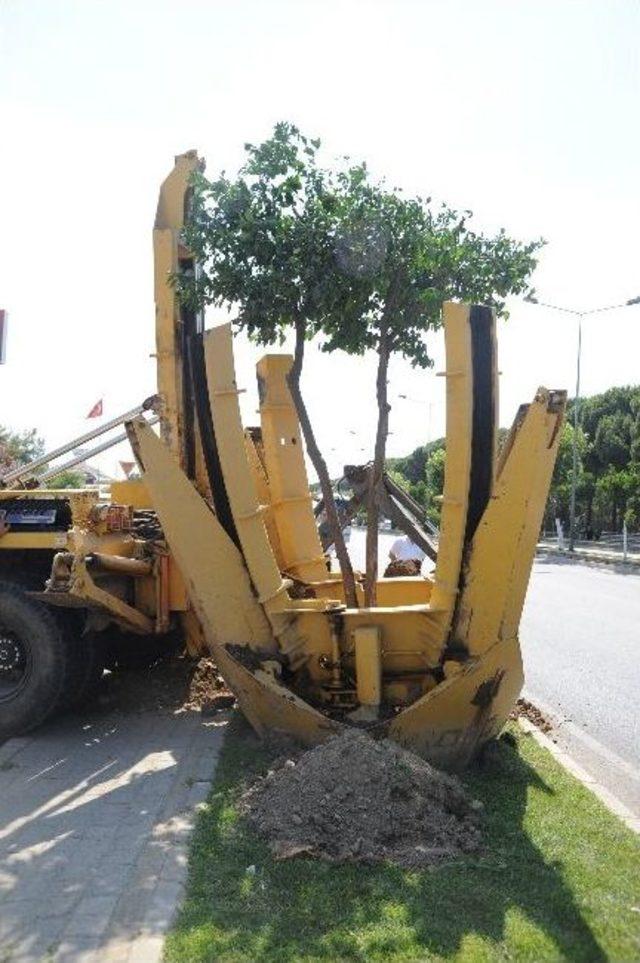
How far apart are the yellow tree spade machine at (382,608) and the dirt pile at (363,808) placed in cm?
55

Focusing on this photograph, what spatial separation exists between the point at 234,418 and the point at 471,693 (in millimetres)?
2266

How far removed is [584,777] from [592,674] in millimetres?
4770

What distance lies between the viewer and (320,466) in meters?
7.06

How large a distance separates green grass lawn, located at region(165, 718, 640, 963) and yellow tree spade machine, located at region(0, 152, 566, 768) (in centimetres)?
82

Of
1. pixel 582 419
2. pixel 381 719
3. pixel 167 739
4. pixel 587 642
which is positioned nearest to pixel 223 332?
pixel 381 719

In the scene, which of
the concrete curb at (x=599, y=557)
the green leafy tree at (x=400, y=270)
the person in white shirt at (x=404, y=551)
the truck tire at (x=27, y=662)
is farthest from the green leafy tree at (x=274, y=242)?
the concrete curb at (x=599, y=557)

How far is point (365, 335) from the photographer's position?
22.4 feet

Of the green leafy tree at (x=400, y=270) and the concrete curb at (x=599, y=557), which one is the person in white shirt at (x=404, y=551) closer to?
the green leafy tree at (x=400, y=270)

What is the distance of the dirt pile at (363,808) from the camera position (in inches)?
186

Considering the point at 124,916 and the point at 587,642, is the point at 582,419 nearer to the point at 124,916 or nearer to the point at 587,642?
the point at 587,642

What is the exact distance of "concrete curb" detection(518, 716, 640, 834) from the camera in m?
5.65

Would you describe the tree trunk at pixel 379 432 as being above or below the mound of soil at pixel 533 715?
above

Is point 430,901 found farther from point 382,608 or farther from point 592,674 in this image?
point 592,674

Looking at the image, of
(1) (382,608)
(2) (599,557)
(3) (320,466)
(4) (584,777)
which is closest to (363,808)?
(1) (382,608)
